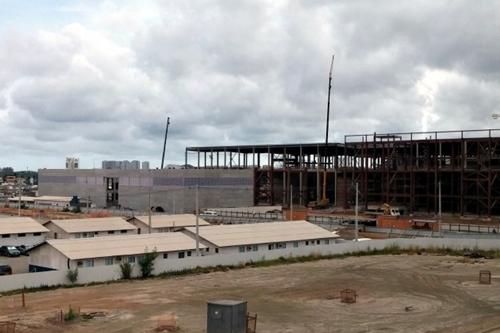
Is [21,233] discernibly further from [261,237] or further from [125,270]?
[125,270]

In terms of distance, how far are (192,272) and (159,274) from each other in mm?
2791

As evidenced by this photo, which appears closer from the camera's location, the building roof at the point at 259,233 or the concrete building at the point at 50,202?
the building roof at the point at 259,233

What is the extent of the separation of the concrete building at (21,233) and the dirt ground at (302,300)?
28.9m

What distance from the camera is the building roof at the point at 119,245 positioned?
48.4 m

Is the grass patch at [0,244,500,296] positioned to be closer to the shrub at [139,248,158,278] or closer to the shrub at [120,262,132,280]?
the shrub at [120,262,132,280]

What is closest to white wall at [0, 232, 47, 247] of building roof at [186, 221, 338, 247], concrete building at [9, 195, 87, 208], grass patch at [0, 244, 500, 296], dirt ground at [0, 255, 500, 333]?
building roof at [186, 221, 338, 247]

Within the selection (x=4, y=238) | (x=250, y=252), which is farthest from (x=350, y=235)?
(x=4, y=238)

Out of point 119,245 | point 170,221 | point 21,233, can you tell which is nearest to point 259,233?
point 119,245

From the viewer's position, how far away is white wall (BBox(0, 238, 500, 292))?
138 ft

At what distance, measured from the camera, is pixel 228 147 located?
150000mm

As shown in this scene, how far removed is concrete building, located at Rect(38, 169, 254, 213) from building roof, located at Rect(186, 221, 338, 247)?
177 ft

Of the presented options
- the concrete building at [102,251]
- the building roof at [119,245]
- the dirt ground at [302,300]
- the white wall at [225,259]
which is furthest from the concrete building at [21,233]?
the dirt ground at [302,300]

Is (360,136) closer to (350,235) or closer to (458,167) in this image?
(458,167)

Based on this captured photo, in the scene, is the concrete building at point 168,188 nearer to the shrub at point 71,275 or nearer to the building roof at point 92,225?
the building roof at point 92,225
